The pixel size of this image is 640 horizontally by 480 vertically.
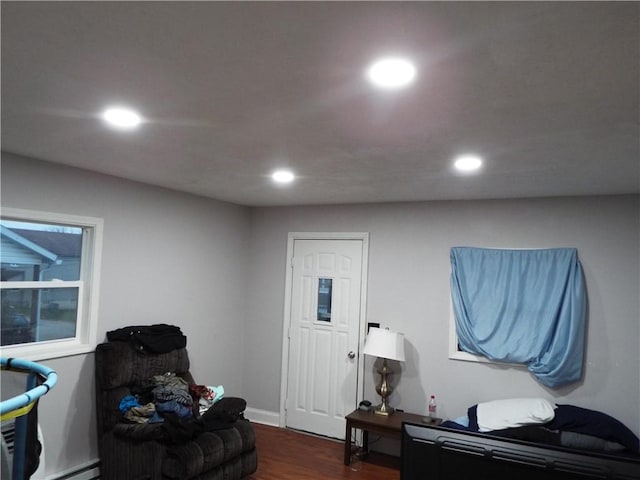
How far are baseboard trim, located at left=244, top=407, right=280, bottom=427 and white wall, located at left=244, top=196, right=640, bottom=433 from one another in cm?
8

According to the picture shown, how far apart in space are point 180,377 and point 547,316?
3225 millimetres

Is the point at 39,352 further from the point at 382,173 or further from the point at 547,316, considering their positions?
the point at 547,316

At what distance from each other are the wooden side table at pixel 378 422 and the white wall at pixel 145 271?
1.65 m

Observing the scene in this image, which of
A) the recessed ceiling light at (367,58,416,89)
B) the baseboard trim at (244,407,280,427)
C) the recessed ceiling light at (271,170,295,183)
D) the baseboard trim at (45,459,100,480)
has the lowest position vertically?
the baseboard trim at (244,407,280,427)

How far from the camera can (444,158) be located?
2674 millimetres

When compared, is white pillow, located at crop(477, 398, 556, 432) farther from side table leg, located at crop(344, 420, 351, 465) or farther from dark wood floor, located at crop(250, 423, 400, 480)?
side table leg, located at crop(344, 420, 351, 465)

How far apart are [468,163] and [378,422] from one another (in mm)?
2418

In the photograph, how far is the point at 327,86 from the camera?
167 cm

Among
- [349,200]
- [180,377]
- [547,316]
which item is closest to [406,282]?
[349,200]

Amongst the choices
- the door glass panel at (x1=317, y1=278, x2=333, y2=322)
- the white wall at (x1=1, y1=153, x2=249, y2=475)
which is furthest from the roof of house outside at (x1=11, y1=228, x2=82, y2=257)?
the door glass panel at (x1=317, y1=278, x2=333, y2=322)

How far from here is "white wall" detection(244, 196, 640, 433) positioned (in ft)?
11.6

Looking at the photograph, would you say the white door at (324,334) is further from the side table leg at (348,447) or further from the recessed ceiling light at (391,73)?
the recessed ceiling light at (391,73)

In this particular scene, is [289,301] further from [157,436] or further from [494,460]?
[494,460]

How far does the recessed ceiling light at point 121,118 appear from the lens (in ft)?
6.65
